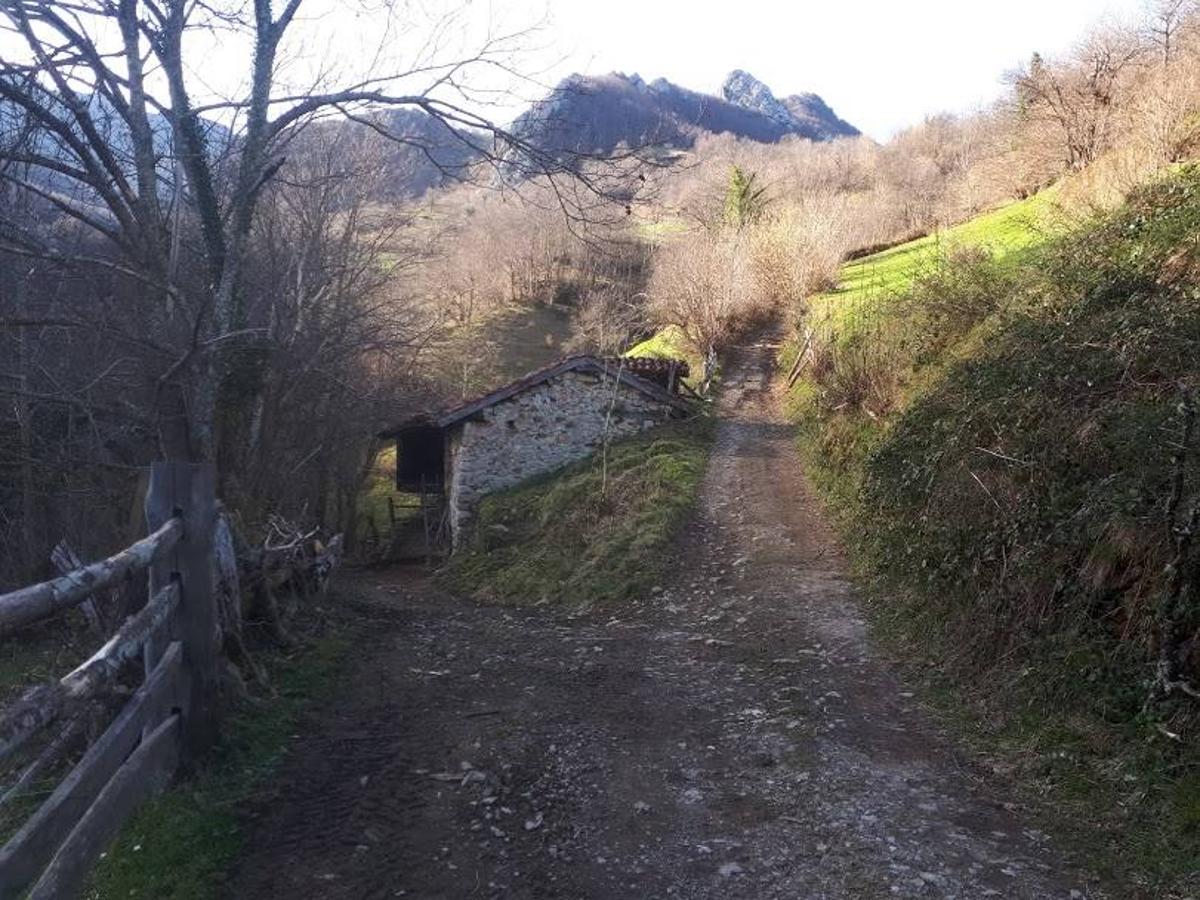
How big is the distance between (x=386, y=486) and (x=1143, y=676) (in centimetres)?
3286

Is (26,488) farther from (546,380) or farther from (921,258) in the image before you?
(921,258)

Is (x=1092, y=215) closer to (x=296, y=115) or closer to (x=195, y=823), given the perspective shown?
(x=296, y=115)

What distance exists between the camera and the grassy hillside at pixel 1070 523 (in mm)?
4461

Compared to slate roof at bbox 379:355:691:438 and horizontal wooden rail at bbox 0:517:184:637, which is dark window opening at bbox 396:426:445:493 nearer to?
slate roof at bbox 379:355:691:438

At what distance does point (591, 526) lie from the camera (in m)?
15.1

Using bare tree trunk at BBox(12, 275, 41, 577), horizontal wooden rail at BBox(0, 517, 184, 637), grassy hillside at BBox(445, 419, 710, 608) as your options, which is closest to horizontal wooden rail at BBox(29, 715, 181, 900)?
horizontal wooden rail at BBox(0, 517, 184, 637)

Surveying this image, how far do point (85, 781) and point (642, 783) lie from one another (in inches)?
107

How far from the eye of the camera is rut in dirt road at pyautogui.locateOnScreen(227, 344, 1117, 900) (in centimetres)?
381

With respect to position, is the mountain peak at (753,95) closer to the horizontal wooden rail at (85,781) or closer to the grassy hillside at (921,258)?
the grassy hillside at (921,258)

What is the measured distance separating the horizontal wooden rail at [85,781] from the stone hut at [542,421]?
15.5 meters

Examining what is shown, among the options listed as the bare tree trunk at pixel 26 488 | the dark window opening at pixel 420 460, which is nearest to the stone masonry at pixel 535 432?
the dark window opening at pixel 420 460

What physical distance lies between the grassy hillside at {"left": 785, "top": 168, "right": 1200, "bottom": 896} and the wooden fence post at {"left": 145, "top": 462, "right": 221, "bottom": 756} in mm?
4433

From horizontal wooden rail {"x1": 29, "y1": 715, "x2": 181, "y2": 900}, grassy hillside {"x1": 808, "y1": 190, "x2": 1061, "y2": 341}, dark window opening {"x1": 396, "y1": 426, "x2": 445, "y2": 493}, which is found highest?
grassy hillside {"x1": 808, "y1": 190, "x2": 1061, "y2": 341}

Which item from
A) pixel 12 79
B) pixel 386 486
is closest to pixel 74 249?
pixel 12 79
